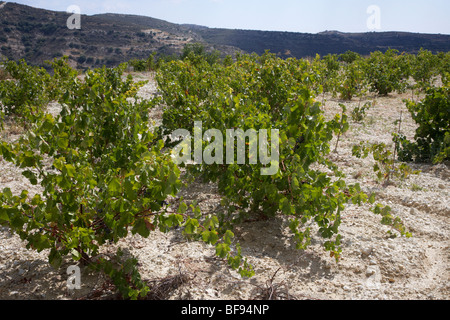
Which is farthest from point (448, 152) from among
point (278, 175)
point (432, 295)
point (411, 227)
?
point (278, 175)

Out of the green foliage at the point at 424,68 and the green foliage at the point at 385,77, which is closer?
the green foliage at the point at 385,77

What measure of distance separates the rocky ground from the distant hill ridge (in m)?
27.4

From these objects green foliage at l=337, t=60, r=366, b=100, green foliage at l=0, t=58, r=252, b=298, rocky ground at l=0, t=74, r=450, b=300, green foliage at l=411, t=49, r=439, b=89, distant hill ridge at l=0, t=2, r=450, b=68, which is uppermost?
distant hill ridge at l=0, t=2, r=450, b=68

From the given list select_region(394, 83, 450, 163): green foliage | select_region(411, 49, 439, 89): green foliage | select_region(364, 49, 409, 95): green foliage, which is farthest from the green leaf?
select_region(411, 49, 439, 89): green foliage

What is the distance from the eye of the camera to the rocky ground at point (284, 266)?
2.05 meters

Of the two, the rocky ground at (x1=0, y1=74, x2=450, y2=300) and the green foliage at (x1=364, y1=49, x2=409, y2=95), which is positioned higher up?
the green foliage at (x1=364, y1=49, x2=409, y2=95)

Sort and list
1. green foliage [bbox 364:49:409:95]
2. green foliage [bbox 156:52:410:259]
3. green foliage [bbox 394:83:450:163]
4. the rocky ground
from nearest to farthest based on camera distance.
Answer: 1. the rocky ground
2. green foliage [bbox 156:52:410:259]
3. green foliage [bbox 394:83:450:163]
4. green foliage [bbox 364:49:409:95]

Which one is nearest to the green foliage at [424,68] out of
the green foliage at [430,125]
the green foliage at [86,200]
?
the green foliage at [430,125]

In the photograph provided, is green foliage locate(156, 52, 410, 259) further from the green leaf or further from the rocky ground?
the green leaf

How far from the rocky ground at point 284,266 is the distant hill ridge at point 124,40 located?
27.4 m

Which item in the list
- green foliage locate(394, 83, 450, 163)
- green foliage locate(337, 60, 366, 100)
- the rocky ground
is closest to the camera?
the rocky ground

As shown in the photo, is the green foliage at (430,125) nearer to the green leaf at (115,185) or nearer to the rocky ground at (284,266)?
the rocky ground at (284,266)

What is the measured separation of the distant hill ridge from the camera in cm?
3509
